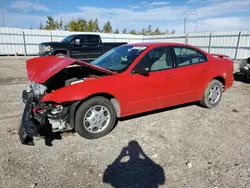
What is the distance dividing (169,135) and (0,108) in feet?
13.7

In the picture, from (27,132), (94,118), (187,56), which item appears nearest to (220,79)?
(187,56)

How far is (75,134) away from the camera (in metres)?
3.78

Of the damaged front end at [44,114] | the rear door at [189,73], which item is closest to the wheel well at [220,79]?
the rear door at [189,73]

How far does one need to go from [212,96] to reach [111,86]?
2910 millimetres

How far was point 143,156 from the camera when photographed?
3.11m

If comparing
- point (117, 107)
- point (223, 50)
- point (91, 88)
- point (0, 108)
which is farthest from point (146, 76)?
point (223, 50)

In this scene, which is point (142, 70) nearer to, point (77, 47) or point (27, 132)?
point (27, 132)

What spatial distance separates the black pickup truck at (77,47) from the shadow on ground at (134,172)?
33.1 feet

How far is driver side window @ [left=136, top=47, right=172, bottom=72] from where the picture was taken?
13.2 ft

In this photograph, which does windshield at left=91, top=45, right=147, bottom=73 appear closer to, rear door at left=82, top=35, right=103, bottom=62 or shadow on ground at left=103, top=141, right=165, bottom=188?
shadow on ground at left=103, top=141, right=165, bottom=188

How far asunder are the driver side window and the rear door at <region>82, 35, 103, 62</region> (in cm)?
924

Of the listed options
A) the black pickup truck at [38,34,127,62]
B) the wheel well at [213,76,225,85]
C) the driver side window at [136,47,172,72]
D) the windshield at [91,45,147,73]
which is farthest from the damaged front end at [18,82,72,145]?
the black pickup truck at [38,34,127,62]

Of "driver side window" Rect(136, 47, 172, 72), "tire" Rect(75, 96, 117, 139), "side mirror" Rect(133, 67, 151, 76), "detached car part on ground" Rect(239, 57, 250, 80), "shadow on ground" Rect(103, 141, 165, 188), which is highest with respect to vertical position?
"driver side window" Rect(136, 47, 172, 72)

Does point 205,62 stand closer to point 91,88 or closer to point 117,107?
point 117,107
